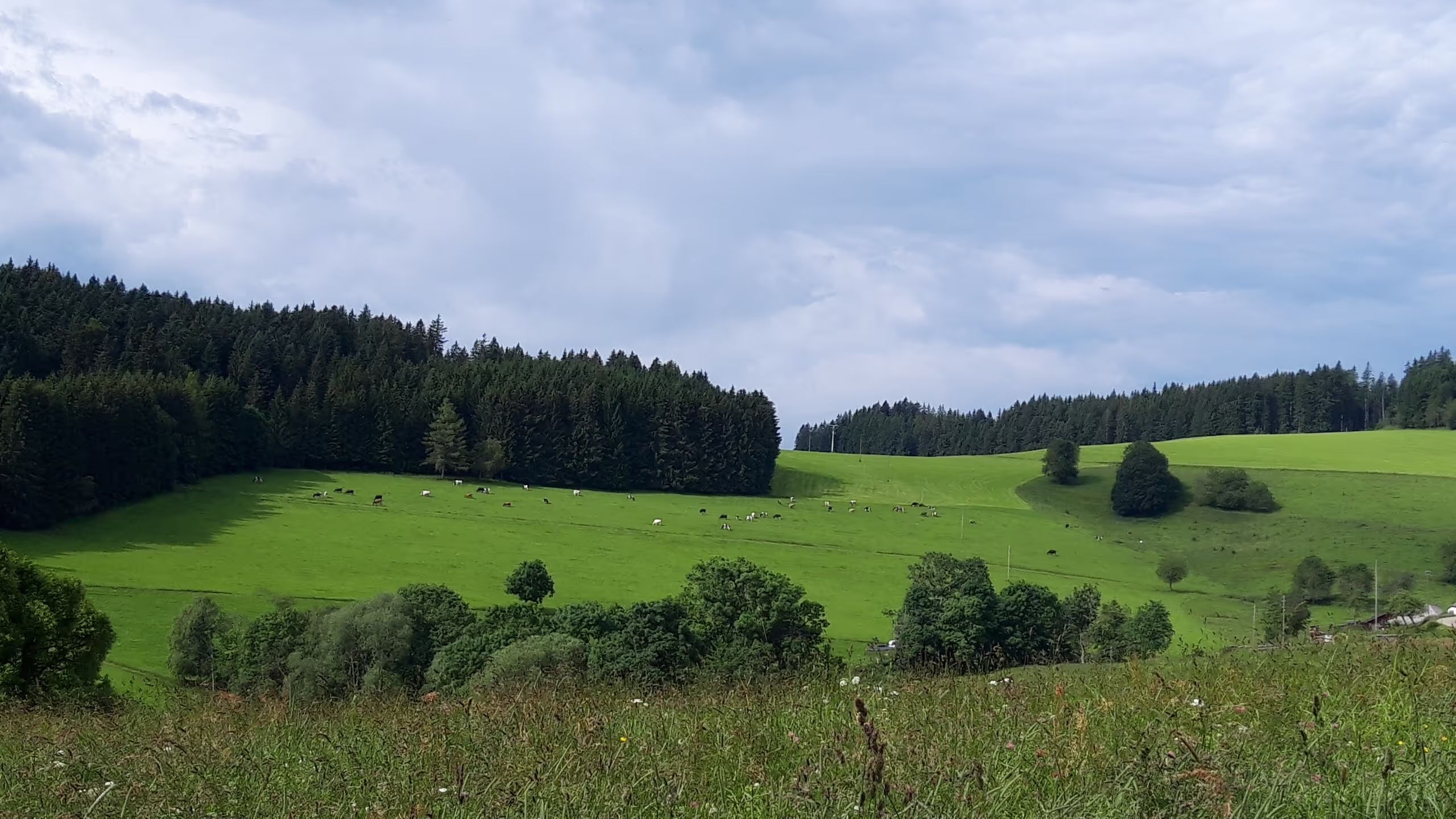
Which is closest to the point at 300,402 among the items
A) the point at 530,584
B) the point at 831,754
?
the point at 530,584

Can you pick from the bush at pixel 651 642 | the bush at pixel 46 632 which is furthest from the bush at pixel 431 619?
the bush at pixel 46 632

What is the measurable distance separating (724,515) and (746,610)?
5618 cm

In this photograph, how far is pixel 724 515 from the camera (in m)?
107

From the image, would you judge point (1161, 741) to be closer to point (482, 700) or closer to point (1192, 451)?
point (482, 700)

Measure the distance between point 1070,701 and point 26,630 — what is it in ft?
110

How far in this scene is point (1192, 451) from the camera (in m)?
145

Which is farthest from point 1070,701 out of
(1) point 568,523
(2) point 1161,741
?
(1) point 568,523

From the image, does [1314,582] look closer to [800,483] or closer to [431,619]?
[431,619]

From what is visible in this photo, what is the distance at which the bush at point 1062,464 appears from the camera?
129 m

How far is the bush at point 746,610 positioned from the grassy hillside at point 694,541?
7.90m

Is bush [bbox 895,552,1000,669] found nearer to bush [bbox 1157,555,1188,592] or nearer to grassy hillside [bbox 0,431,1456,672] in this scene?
grassy hillside [bbox 0,431,1456,672]

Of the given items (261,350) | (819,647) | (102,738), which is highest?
(261,350)

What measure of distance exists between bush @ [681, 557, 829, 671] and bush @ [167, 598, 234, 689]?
848 inches

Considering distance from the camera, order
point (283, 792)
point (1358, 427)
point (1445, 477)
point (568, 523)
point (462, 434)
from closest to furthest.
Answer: point (283, 792) < point (568, 523) < point (1445, 477) < point (462, 434) < point (1358, 427)
